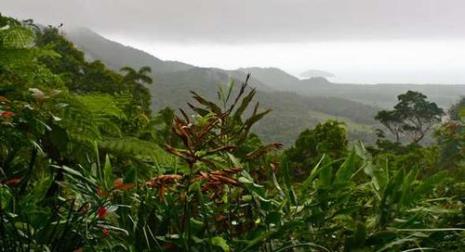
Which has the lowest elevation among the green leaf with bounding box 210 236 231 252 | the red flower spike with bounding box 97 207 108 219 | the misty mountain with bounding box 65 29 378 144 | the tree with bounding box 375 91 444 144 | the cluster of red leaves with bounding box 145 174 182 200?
the misty mountain with bounding box 65 29 378 144

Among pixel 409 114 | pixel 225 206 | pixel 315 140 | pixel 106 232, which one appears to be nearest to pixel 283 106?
pixel 409 114

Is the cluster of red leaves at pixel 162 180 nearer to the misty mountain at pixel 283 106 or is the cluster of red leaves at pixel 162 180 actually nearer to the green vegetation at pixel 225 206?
the green vegetation at pixel 225 206

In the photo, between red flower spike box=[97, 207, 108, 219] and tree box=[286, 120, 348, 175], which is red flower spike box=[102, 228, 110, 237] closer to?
red flower spike box=[97, 207, 108, 219]

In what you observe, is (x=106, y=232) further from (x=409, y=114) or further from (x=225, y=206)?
(x=409, y=114)

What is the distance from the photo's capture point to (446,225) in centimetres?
145

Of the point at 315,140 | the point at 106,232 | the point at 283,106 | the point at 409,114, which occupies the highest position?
the point at 106,232

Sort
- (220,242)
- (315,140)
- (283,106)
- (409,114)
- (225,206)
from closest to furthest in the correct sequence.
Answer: (220,242) < (225,206) < (315,140) < (409,114) < (283,106)

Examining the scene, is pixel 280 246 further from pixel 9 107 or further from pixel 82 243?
pixel 9 107

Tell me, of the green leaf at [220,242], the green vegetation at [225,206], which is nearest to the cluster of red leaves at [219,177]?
the green vegetation at [225,206]

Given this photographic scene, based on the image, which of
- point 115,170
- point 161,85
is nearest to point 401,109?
point 115,170

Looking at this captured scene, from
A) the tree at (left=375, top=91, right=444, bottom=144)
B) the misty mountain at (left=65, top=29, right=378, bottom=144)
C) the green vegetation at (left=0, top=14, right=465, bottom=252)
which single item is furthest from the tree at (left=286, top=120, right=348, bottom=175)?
the misty mountain at (left=65, top=29, right=378, bottom=144)

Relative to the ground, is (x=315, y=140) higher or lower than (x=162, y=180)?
lower

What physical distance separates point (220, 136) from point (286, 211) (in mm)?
256

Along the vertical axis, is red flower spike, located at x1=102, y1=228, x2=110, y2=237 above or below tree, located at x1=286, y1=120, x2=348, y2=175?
above
